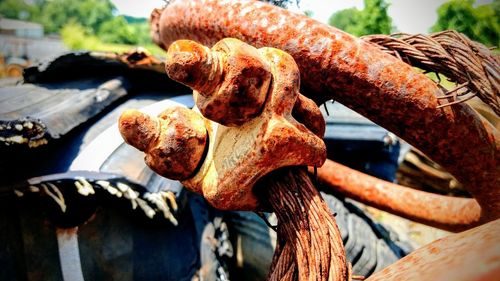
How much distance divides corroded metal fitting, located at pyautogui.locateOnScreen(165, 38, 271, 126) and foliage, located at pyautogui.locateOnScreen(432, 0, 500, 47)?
49.9ft

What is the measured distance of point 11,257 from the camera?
717 millimetres

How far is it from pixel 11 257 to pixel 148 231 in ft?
0.99

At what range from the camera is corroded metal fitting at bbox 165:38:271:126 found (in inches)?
15.9

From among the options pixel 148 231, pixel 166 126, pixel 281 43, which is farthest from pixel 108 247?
pixel 281 43

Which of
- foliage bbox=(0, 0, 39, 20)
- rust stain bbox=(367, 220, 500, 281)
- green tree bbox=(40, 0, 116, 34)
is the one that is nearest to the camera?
rust stain bbox=(367, 220, 500, 281)

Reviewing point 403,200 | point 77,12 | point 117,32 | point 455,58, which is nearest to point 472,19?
point 403,200

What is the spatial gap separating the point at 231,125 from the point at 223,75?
78 millimetres

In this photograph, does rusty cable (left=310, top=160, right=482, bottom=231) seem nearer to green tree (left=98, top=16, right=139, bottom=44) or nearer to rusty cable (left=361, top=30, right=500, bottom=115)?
rusty cable (left=361, top=30, right=500, bottom=115)

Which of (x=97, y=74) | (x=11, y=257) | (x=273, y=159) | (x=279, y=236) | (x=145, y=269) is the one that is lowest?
(x=145, y=269)

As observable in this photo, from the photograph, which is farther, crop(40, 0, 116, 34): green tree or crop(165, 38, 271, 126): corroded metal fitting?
crop(40, 0, 116, 34): green tree

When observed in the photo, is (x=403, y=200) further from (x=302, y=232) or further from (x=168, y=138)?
(x=168, y=138)

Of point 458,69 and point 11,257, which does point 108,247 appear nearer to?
point 11,257

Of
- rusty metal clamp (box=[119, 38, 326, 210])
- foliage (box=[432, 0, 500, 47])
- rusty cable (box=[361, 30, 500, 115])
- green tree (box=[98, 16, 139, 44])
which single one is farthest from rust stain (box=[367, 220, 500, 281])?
green tree (box=[98, 16, 139, 44])

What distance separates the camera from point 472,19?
15016 millimetres
